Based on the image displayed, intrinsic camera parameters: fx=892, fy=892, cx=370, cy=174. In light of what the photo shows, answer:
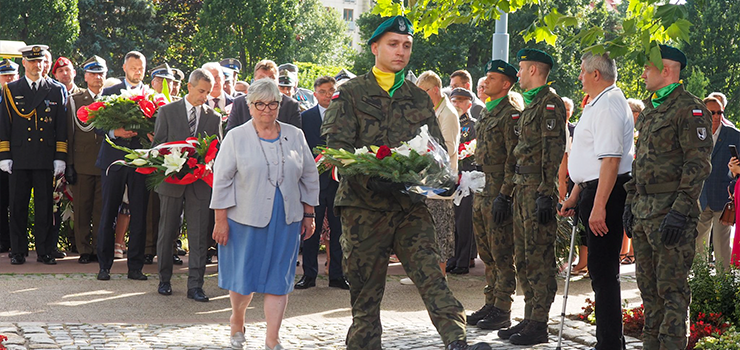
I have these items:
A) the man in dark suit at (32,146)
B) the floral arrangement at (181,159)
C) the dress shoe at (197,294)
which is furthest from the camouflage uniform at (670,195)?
the man in dark suit at (32,146)

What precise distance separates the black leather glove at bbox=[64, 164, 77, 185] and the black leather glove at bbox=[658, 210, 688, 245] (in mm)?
7759

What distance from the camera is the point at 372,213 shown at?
18.8 feet

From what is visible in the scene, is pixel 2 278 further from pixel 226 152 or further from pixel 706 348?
pixel 706 348

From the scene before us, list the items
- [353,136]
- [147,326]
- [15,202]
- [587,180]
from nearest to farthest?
1. [353,136]
2. [587,180]
3. [147,326]
4. [15,202]

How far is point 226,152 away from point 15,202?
5457 mm

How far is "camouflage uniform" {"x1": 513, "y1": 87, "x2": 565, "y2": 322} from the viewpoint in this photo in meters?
6.96

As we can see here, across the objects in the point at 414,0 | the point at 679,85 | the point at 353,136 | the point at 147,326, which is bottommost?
the point at 147,326

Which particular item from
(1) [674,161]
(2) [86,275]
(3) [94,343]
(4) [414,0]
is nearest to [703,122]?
(1) [674,161]

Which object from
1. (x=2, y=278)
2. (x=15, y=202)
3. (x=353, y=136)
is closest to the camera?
(x=353, y=136)

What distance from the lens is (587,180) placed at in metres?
6.65

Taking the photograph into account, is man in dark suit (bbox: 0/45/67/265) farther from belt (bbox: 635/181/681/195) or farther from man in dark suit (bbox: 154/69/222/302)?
belt (bbox: 635/181/681/195)

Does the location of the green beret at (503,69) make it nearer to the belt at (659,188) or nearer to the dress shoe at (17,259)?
the belt at (659,188)

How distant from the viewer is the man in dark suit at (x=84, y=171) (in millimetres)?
11148

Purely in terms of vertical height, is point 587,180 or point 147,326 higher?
point 587,180
